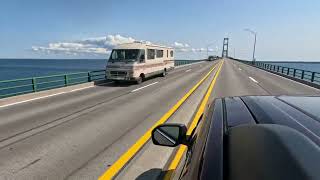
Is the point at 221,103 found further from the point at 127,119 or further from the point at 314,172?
the point at 127,119

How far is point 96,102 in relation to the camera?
1145 centimetres

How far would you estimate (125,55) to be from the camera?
19.4 metres

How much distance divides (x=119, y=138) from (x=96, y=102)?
18.0 feet

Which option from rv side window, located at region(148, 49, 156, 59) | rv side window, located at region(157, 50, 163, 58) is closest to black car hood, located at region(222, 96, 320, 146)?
rv side window, located at region(148, 49, 156, 59)

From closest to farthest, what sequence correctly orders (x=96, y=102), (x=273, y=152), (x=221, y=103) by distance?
(x=273, y=152), (x=221, y=103), (x=96, y=102)

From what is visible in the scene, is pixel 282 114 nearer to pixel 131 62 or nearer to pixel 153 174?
pixel 153 174

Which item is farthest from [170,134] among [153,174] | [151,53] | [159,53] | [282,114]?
[159,53]

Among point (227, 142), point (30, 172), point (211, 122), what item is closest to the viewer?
→ point (227, 142)

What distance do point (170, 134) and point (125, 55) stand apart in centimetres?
1727

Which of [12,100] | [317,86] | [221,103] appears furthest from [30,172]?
[317,86]

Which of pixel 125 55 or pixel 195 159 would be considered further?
pixel 125 55

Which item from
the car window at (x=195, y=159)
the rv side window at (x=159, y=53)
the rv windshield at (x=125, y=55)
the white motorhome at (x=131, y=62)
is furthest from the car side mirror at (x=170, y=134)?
the rv side window at (x=159, y=53)

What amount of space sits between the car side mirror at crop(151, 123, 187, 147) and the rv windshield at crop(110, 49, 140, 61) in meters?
16.6

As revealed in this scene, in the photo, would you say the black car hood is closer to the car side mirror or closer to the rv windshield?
the car side mirror
